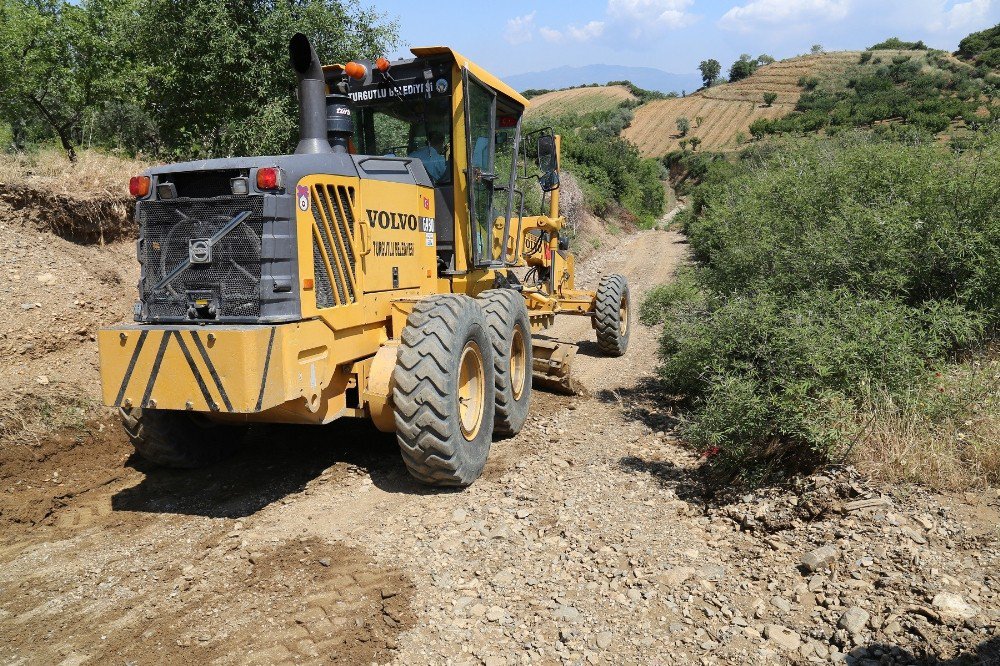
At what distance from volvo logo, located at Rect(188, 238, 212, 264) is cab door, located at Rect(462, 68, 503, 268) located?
2373 mm

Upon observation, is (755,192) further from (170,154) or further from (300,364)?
(170,154)

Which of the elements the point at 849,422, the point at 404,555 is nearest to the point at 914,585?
the point at 849,422

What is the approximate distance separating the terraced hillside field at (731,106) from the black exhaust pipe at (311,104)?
55.3 metres

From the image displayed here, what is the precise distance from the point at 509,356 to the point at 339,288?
64.7 inches

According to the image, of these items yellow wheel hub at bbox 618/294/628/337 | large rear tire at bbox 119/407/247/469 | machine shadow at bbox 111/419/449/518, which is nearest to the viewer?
machine shadow at bbox 111/419/449/518

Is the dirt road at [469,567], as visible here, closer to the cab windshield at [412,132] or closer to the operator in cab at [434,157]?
the operator in cab at [434,157]

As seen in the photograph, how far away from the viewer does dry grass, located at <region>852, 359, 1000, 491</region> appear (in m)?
3.91

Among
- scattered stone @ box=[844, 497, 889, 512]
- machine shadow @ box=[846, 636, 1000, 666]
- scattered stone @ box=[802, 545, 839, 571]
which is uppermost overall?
scattered stone @ box=[844, 497, 889, 512]

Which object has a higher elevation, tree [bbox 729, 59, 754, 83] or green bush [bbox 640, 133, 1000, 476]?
tree [bbox 729, 59, 754, 83]

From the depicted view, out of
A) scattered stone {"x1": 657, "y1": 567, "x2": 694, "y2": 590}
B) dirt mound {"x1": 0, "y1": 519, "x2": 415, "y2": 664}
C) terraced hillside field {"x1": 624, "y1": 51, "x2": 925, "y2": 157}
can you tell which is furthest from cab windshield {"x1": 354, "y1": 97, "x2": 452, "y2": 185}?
terraced hillside field {"x1": 624, "y1": 51, "x2": 925, "y2": 157}

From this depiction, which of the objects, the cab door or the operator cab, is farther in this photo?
the cab door

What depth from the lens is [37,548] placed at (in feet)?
13.3

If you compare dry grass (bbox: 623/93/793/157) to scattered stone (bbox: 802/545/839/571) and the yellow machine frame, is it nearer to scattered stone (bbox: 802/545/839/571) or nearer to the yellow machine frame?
the yellow machine frame

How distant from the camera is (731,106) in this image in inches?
2648
